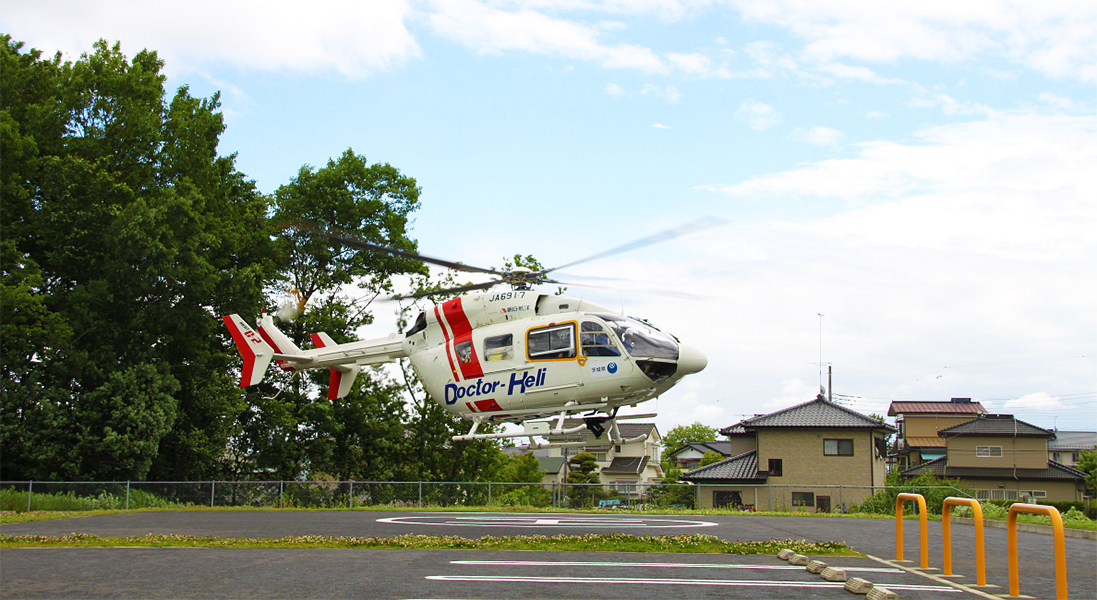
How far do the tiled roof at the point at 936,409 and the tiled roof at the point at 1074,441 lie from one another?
59.7 ft

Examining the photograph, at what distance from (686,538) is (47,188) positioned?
32.1 meters

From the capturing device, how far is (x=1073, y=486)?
189 feet

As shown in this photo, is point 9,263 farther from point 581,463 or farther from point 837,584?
point 581,463

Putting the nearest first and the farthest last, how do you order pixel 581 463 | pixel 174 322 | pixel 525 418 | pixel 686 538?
pixel 686 538
pixel 525 418
pixel 174 322
pixel 581 463

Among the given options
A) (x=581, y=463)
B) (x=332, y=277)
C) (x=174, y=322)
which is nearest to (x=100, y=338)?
(x=174, y=322)

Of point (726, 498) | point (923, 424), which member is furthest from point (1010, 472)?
point (726, 498)

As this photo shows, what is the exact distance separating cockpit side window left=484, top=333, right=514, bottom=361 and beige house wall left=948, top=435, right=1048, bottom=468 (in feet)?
170

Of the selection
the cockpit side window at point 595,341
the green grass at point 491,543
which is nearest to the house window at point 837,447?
the cockpit side window at point 595,341

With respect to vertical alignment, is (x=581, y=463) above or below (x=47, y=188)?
below

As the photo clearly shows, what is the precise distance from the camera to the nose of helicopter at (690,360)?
17844 millimetres

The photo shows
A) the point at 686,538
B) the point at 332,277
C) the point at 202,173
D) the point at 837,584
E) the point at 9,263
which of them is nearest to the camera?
the point at 837,584

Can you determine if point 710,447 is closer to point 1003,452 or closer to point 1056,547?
point 1003,452

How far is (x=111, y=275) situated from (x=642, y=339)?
25503mm

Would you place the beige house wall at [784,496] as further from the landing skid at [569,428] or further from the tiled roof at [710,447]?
the tiled roof at [710,447]
